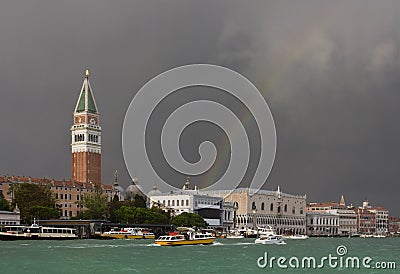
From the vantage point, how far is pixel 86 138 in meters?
112

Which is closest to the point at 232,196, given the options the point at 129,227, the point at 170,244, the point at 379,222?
the point at 129,227

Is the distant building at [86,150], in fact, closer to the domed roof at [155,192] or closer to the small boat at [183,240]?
the domed roof at [155,192]

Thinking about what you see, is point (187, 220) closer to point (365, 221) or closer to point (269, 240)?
point (269, 240)

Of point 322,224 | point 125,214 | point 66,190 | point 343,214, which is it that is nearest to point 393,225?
point 343,214

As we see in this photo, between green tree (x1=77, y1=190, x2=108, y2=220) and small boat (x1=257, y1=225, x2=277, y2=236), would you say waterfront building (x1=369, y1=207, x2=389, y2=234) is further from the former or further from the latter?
green tree (x1=77, y1=190, x2=108, y2=220)

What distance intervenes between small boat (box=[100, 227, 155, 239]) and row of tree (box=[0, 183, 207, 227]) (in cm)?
595

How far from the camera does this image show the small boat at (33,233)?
66.5 m

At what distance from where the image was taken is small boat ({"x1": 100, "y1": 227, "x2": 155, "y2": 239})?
242 ft

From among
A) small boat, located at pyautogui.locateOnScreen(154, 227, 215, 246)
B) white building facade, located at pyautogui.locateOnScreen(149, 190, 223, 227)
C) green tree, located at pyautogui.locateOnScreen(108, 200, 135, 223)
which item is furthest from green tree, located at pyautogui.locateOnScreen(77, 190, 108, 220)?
small boat, located at pyautogui.locateOnScreen(154, 227, 215, 246)

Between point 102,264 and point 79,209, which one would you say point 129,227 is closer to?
point 79,209

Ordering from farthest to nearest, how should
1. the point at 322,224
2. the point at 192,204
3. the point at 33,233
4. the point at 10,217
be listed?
the point at 322,224 → the point at 192,204 → the point at 10,217 → the point at 33,233

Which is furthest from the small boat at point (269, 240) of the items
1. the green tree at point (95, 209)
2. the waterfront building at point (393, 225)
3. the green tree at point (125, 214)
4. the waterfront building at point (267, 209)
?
the waterfront building at point (393, 225)

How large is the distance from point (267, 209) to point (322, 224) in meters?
20.6

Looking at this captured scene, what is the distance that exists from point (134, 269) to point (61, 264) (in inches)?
178
